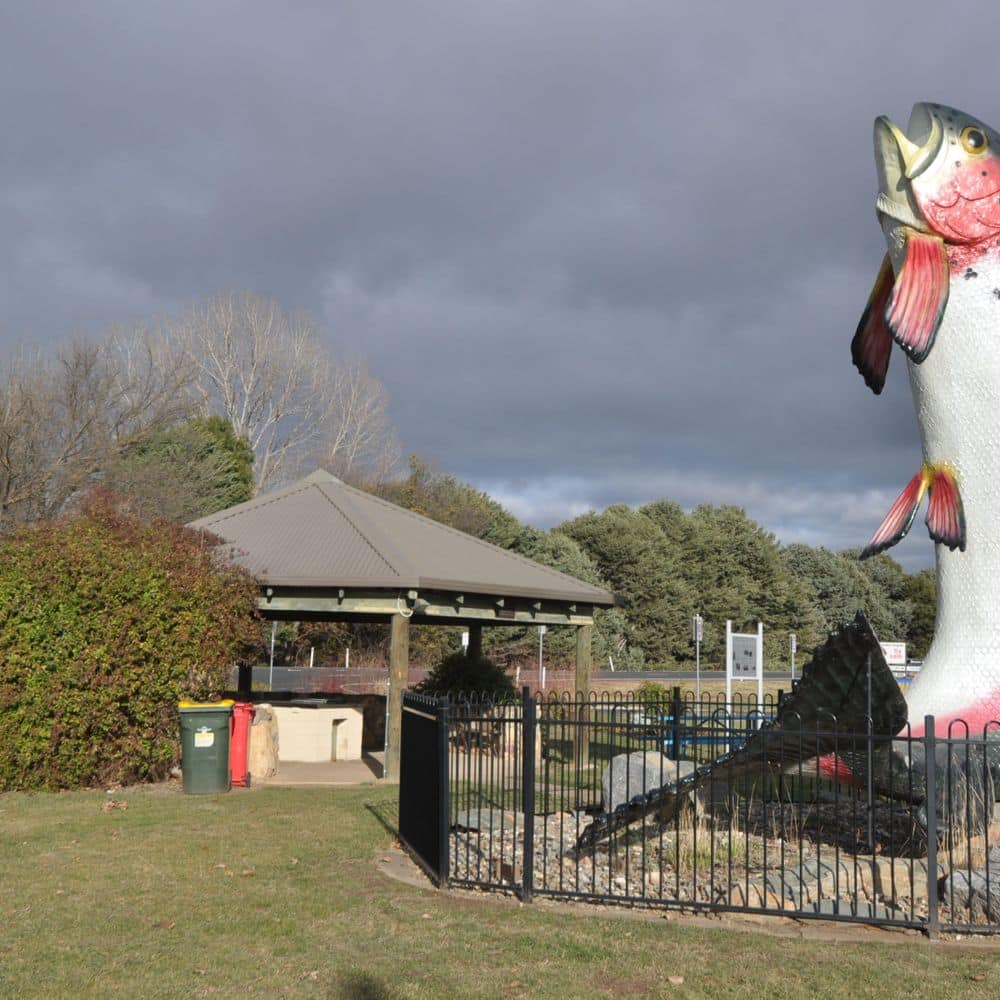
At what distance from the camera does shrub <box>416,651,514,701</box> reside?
1741cm

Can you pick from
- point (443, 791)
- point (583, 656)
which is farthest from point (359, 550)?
point (443, 791)

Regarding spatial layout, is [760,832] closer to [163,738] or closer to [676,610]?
[163,738]

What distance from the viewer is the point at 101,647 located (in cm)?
1170

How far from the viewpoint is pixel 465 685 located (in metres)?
17.5

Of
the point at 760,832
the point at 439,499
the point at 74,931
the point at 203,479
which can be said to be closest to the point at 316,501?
the point at 760,832

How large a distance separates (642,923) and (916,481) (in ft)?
13.5

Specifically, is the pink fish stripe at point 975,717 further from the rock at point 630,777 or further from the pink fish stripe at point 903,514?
the rock at point 630,777

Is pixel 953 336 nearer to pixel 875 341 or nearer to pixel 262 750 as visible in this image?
pixel 875 341

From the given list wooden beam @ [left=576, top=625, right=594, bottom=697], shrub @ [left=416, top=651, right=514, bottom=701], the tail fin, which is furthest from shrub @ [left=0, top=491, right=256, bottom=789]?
the tail fin

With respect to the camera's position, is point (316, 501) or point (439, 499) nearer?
point (316, 501)

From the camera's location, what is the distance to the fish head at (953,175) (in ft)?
25.4

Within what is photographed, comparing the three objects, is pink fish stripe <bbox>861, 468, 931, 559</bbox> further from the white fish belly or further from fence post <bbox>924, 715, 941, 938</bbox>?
fence post <bbox>924, 715, 941, 938</bbox>

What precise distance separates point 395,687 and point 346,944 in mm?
6771

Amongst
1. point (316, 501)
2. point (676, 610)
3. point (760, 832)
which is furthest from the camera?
point (676, 610)
